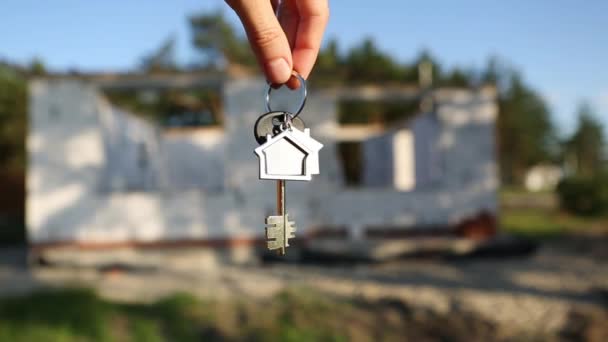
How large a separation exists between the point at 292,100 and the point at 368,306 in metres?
5.11

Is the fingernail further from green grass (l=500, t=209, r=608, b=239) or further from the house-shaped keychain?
green grass (l=500, t=209, r=608, b=239)

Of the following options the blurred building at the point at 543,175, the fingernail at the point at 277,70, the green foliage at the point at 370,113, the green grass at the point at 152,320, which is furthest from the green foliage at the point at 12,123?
the blurred building at the point at 543,175

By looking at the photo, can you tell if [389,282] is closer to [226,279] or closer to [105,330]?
[226,279]

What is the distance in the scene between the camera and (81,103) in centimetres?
1027

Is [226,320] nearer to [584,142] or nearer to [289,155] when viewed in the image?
[289,155]

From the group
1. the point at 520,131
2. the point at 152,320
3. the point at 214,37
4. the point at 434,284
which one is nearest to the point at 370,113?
the point at 214,37

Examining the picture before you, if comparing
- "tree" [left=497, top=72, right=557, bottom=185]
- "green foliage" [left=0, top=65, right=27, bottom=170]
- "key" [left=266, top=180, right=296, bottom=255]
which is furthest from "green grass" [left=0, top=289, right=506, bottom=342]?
"tree" [left=497, top=72, right=557, bottom=185]

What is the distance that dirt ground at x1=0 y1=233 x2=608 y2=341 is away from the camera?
671 cm

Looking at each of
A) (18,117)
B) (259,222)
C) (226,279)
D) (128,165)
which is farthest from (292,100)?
(18,117)

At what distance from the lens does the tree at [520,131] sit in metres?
38.2

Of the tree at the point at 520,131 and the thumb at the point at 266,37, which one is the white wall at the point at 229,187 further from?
the tree at the point at 520,131

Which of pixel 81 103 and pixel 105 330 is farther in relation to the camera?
pixel 81 103

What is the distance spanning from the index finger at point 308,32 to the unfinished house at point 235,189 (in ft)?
29.8

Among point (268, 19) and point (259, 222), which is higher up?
point (268, 19)
